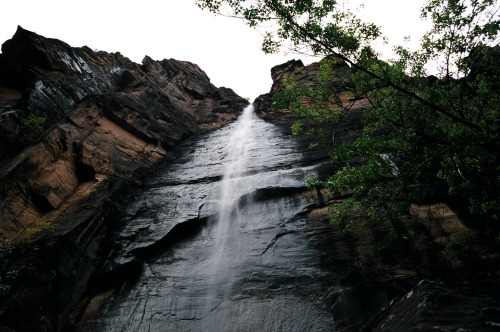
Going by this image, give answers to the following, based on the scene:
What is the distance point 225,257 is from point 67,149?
9361mm

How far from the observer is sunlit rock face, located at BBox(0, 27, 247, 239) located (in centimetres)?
1196

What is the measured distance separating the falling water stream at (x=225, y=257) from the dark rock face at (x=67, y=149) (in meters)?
1.23

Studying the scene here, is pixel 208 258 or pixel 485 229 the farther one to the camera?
pixel 208 258

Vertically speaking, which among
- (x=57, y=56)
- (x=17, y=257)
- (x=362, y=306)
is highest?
(x=57, y=56)

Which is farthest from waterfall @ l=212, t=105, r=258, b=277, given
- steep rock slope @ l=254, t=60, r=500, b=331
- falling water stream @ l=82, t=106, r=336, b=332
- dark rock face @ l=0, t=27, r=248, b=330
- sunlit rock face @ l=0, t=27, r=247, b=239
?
sunlit rock face @ l=0, t=27, r=247, b=239

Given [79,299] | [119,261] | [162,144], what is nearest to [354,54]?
[119,261]

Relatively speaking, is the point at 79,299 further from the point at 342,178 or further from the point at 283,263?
the point at 342,178

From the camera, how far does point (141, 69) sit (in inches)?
1352

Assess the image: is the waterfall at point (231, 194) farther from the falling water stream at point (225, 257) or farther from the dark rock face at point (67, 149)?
the dark rock face at point (67, 149)

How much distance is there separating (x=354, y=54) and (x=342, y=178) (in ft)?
11.8

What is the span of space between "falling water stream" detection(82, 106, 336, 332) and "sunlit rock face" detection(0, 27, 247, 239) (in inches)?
111

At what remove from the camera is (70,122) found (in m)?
16.2

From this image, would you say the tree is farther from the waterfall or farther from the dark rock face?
the dark rock face

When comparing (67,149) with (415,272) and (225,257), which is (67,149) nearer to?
(225,257)
